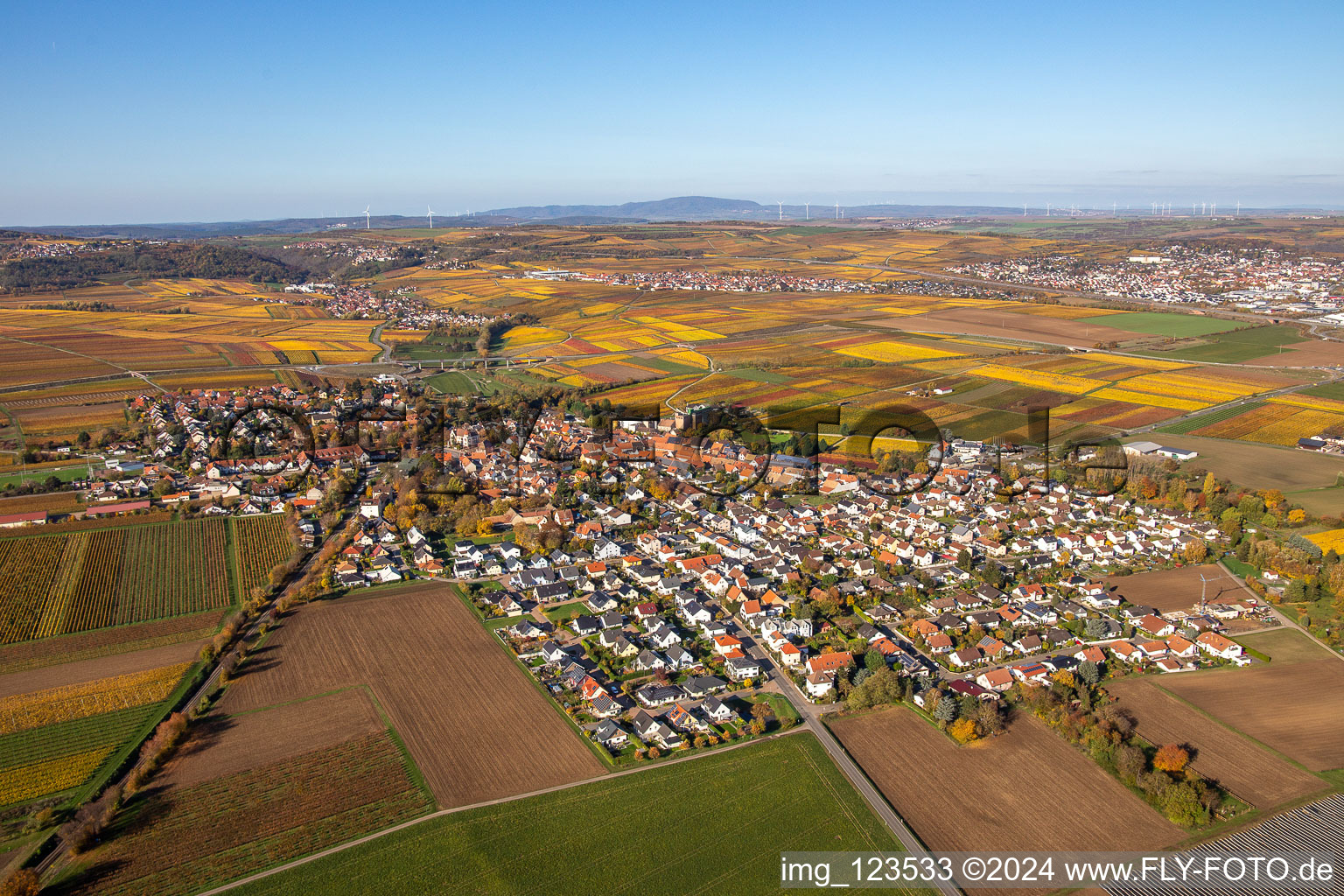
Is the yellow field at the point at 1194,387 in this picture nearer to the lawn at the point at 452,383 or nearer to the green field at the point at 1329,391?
the green field at the point at 1329,391

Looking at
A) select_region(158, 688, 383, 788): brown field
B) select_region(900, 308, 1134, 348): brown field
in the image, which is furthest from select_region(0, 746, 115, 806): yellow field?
select_region(900, 308, 1134, 348): brown field

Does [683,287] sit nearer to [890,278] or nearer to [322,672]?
[890,278]

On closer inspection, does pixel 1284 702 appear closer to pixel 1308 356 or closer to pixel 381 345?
pixel 1308 356

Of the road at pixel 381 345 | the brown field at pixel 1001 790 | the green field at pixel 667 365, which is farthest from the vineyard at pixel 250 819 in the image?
the road at pixel 381 345

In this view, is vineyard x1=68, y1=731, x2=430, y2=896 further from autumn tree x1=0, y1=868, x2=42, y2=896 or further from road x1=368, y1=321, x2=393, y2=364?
road x1=368, y1=321, x2=393, y2=364

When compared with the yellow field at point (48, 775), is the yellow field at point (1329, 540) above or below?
above
